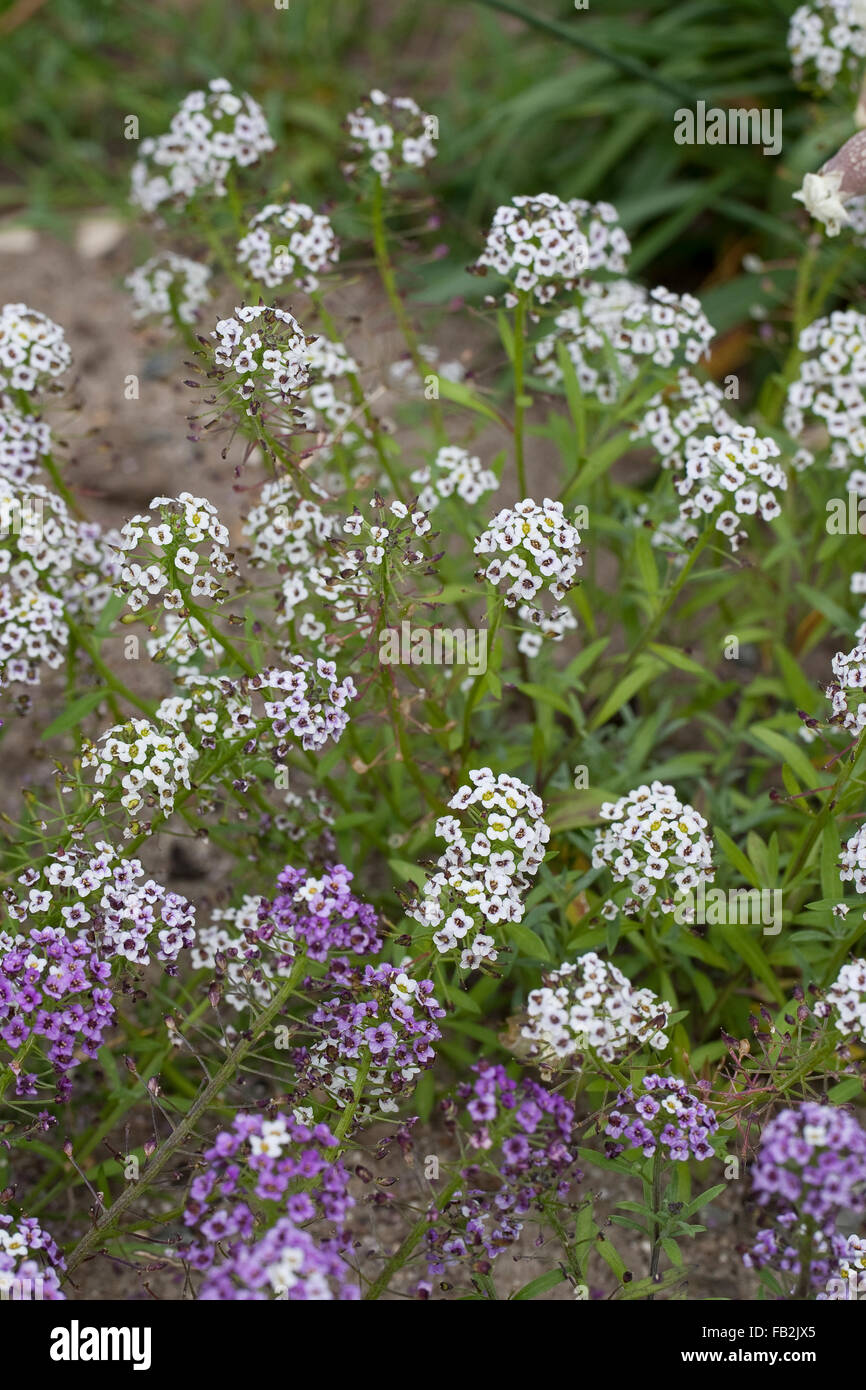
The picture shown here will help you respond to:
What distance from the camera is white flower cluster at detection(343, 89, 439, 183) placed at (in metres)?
4.08

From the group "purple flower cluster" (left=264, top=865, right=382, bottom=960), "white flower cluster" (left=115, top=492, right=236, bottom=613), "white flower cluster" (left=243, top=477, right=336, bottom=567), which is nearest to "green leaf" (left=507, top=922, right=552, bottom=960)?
"purple flower cluster" (left=264, top=865, right=382, bottom=960)

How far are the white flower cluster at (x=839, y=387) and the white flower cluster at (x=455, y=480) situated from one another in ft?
3.39

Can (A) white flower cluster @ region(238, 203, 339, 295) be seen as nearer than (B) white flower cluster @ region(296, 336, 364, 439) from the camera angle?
Yes

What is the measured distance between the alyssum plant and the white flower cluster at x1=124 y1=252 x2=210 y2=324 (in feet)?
0.04

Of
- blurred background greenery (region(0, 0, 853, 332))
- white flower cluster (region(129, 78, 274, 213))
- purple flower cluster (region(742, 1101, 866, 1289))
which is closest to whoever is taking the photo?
purple flower cluster (region(742, 1101, 866, 1289))

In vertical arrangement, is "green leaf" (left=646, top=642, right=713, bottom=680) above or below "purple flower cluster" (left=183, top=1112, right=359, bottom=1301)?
above

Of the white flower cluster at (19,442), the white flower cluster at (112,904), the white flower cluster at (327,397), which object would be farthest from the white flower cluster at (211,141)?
the white flower cluster at (112,904)

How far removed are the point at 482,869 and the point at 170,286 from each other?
2486mm

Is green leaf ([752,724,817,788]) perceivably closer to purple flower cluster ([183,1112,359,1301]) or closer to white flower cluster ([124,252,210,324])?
purple flower cluster ([183,1112,359,1301])

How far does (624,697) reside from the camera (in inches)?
162

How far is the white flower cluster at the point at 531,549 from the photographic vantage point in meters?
3.29

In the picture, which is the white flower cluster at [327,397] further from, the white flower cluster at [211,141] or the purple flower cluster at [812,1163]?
the purple flower cluster at [812,1163]
